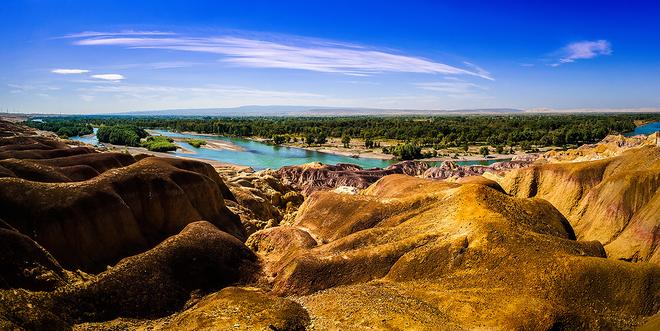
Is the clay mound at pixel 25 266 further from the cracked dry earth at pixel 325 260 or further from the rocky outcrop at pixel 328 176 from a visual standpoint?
the rocky outcrop at pixel 328 176

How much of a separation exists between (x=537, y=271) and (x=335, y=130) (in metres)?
167

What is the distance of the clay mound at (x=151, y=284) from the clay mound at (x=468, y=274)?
132 inches

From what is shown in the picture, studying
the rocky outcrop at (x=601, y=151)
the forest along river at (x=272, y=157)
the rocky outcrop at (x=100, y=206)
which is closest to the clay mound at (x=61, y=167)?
the rocky outcrop at (x=100, y=206)

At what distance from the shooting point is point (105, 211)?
30406 mm

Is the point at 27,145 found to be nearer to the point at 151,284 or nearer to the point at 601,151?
the point at 151,284

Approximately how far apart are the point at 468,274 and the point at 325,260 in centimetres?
851

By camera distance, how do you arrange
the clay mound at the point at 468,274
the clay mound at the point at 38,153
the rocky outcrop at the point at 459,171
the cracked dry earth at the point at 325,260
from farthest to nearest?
the rocky outcrop at the point at 459,171, the clay mound at the point at 38,153, the clay mound at the point at 468,274, the cracked dry earth at the point at 325,260

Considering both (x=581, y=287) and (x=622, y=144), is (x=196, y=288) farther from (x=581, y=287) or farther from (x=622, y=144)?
(x=622, y=144)

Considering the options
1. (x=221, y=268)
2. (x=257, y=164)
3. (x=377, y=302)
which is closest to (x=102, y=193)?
(x=221, y=268)

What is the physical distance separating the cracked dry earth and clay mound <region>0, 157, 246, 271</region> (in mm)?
88

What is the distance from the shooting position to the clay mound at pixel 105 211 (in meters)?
27.2

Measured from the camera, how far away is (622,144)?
8369 cm

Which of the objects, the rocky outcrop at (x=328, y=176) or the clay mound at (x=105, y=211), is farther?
the rocky outcrop at (x=328, y=176)

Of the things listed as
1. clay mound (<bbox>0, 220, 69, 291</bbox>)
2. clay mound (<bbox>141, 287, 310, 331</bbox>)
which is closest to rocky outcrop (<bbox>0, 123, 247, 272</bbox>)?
clay mound (<bbox>0, 220, 69, 291</bbox>)
